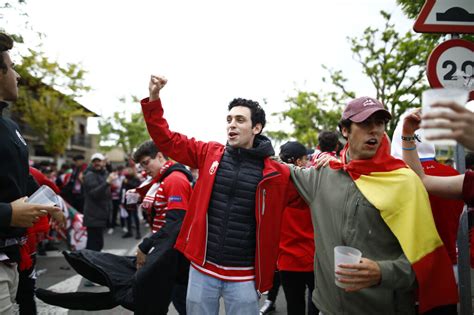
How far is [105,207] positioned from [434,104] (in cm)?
631

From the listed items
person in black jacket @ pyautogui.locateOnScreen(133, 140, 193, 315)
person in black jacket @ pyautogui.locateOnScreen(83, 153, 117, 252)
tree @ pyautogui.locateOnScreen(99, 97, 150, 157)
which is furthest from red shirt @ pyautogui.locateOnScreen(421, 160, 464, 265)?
tree @ pyautogui.locateOnScreen(99, 97, 150, 157)

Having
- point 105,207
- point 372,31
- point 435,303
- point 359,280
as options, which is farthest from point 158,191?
point 372,31

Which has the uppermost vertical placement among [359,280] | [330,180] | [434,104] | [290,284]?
[434,104]

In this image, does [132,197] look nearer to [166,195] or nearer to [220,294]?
[166,195]

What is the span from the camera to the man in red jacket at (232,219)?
257cm

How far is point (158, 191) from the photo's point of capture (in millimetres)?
3422

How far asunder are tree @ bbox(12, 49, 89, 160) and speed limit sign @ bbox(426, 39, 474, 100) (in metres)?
19.7

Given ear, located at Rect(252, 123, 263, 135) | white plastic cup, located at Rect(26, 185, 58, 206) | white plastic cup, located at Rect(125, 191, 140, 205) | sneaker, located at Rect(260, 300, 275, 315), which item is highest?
ear, located at Rect(252, 123, 263, 135)

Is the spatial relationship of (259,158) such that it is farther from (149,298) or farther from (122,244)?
(122,244)

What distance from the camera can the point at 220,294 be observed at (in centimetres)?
267

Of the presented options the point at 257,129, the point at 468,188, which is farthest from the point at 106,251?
the point at 468,188

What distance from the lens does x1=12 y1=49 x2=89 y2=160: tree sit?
65.3 feet

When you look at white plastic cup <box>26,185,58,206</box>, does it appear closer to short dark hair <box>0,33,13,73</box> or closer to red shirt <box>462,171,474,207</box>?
short dark hair <box>0,33,13,73</box>

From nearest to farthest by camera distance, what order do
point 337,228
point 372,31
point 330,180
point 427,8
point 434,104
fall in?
point 434,104 → point 337,228 → point 330,180 → point 427,8 → point 372,31
